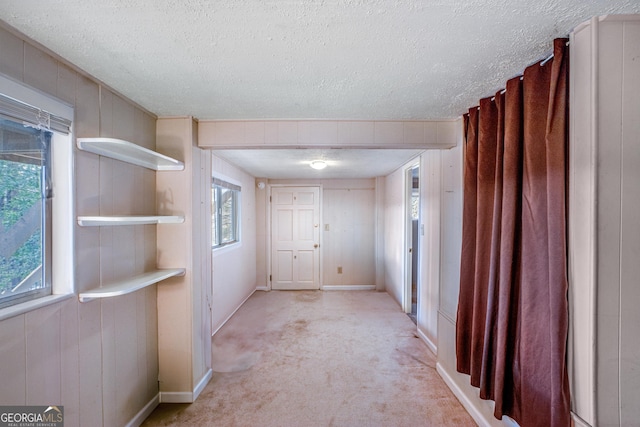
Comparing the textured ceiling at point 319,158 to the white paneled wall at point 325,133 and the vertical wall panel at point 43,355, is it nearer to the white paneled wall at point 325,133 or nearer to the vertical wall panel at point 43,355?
the white paneled wall at point 325,133

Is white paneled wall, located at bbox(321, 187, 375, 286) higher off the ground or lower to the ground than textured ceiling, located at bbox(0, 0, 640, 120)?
lower

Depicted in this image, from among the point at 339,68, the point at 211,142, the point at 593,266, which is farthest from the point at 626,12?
the point at 211,142

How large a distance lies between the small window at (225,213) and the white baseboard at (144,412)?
168 cm

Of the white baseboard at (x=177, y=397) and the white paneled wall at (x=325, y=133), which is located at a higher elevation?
the white paneled wall at (x=325, y=133)

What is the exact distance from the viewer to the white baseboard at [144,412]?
1702mm

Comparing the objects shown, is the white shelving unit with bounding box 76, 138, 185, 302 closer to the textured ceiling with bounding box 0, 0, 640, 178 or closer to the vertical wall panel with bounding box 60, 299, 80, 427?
the vertical wall panel with bounding box 60, 299, 80, 427

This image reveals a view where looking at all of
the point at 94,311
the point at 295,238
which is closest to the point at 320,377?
the point at 94,311

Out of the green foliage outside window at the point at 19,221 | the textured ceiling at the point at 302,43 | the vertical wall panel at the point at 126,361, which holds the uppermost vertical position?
the textured ceiling at the point at 302,43

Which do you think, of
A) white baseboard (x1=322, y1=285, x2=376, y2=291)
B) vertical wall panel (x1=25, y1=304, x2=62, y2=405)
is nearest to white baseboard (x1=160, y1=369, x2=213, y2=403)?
vertical wall panel (x1=25, y1=304, x2=62, y2=405)

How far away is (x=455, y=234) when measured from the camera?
6.77 ft

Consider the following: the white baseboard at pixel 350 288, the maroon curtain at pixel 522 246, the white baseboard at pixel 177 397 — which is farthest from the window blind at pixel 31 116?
the white baseboard at pixel 350 288

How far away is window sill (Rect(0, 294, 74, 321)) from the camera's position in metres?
1.01

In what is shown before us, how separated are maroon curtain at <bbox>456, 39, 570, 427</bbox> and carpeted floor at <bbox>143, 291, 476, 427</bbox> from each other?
62cm

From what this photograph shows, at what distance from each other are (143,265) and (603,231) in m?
2.50
